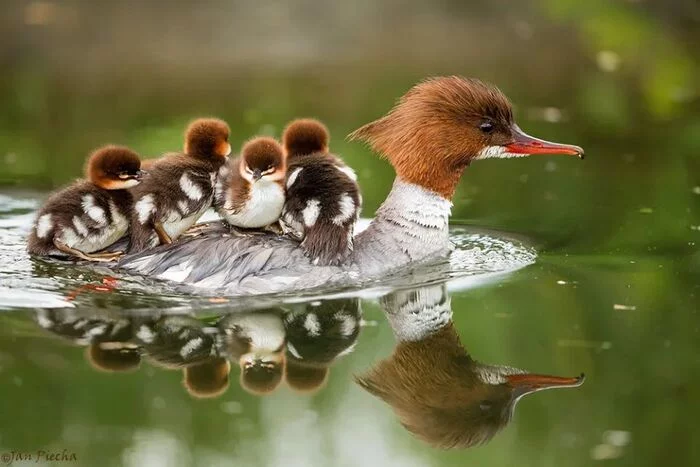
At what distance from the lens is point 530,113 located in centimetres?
1127

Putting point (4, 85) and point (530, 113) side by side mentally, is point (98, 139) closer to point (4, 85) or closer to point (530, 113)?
point (4, 85)

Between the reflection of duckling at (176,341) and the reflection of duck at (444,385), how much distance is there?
846mm

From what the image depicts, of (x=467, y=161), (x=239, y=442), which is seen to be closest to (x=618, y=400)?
(x=239, y=442)

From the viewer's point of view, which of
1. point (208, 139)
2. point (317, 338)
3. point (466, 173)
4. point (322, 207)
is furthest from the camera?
point (466, 173)

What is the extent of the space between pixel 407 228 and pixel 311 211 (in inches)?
28.1

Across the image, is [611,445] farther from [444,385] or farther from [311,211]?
[311,211]

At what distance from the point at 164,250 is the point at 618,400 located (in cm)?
280

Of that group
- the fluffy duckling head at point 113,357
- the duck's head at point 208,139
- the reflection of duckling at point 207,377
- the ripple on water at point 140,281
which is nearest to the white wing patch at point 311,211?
the ripple on water at point 140,281

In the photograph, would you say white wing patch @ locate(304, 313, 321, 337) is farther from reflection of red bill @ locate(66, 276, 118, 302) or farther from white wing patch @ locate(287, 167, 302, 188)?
reflection of red bill @ locate(66, 276, 118, 302)

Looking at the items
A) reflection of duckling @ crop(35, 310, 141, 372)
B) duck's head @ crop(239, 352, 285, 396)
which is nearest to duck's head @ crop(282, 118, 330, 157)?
reflection of duckling @ crop(35, 310, 141, 372)

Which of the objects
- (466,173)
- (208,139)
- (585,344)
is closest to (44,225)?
(208,139)

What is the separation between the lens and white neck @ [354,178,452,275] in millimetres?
7414

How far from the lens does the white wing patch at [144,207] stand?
7.12 metres

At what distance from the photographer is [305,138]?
A: 7578 mm
